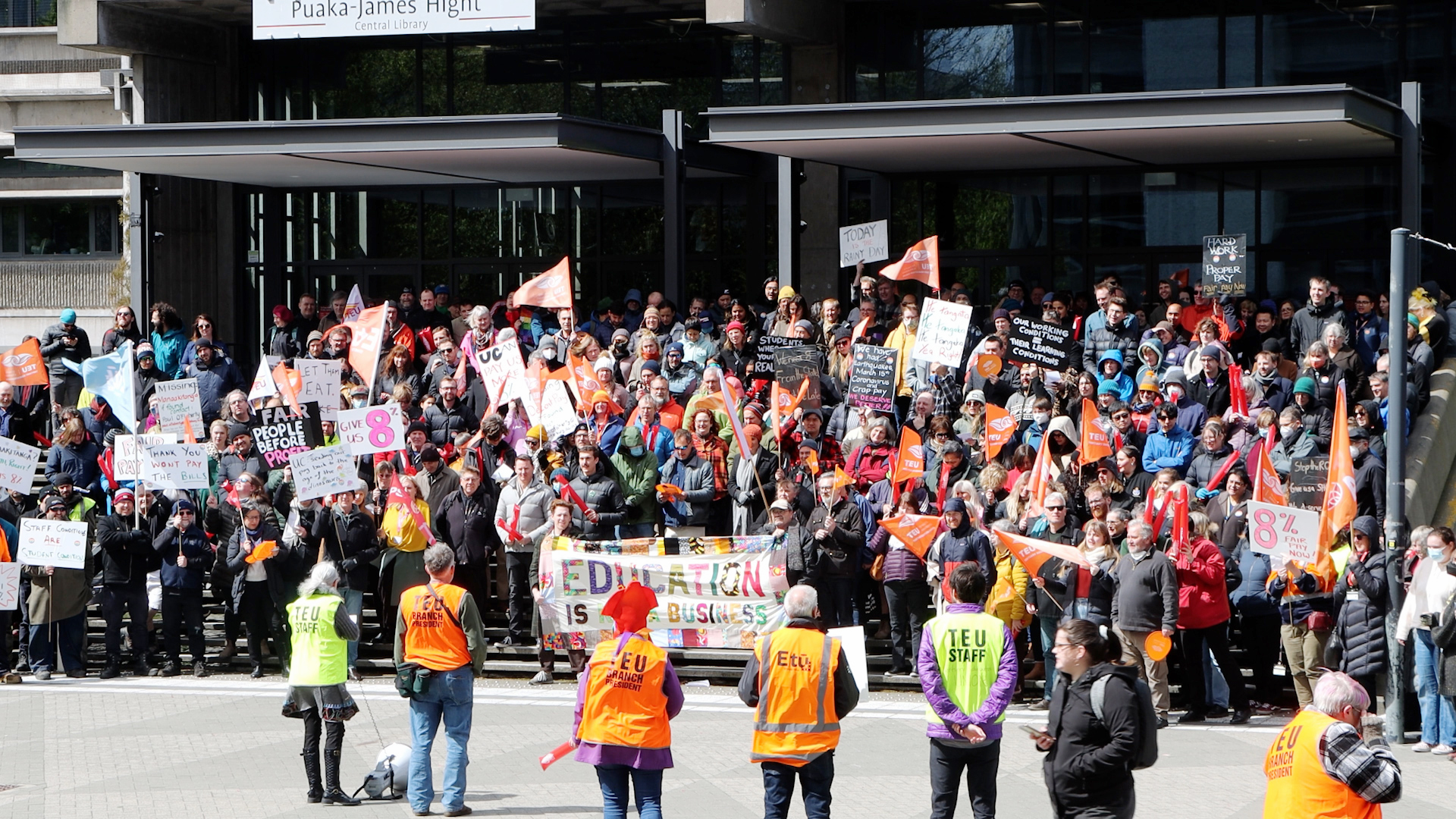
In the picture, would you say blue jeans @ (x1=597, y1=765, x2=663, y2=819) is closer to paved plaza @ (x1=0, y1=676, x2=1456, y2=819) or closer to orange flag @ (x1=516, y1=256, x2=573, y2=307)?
paved plaza @ (x1=0, y1=676, x2=1456, y2=819)

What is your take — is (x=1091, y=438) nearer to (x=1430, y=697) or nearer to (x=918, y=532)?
(x=918, y=532)

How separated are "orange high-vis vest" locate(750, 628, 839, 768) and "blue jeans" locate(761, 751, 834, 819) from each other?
54 millimetres

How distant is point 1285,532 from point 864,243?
7822 mm

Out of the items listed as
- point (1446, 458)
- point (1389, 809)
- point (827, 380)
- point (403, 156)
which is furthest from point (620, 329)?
point (1389, 809)

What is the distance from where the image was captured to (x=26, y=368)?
828 inches

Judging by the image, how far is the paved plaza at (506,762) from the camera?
11.7m

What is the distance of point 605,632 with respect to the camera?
643 inches

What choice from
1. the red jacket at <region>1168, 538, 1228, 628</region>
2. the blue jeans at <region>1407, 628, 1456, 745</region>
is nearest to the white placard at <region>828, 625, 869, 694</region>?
the red jacket at <region>1168, 538, 1228, 628</region>

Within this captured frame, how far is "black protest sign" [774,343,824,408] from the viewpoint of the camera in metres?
18.2

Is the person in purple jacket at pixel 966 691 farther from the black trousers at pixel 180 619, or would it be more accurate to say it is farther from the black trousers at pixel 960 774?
the black trousers at pixel 180 619

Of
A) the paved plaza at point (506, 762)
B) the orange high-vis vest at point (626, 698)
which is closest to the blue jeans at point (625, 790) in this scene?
the orange high-vis vest at point (626, 698)

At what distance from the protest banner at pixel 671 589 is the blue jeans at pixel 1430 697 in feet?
17.1

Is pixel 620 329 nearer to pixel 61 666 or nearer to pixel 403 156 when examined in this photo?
pixel 403 156

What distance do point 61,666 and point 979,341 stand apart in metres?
9.46
